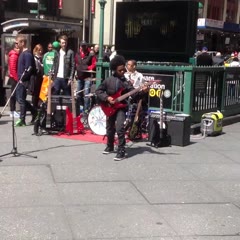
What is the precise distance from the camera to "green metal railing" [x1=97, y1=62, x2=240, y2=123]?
31.8 ft

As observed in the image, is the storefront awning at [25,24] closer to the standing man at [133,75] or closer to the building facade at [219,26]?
the standing man at [133,75]

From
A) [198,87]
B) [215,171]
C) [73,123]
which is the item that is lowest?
[215,171]

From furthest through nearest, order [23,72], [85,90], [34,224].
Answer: [85,90] < [23,72] < [34,224]

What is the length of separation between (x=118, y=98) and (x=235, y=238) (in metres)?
3.41

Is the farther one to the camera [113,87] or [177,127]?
[177,127]

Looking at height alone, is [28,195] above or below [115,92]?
below

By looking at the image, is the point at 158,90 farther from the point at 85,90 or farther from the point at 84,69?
the point at 84,69

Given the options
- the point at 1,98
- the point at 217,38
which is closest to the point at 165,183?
the point at 1,98

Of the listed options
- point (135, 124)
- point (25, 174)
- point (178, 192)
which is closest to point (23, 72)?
point (135, 124)

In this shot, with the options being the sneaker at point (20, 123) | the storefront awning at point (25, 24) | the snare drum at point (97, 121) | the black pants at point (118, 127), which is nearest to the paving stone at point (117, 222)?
the black pants at point (118, 127)

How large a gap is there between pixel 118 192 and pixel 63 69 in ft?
17.4

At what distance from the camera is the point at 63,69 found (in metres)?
10.6

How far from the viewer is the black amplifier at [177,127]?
28.5 feet

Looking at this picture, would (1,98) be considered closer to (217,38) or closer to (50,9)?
(50,9)
